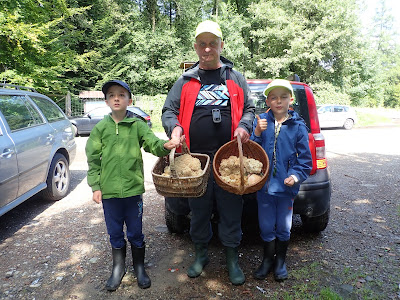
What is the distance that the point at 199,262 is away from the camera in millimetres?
2871

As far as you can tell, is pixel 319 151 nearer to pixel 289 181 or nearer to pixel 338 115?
pixel 289 181

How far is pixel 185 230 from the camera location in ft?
12.5

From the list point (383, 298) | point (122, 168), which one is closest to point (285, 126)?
point (122, 168)

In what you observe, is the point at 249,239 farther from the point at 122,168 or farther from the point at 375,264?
the point at 122,168

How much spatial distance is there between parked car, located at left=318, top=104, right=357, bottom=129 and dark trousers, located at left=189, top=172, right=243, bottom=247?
16048mm

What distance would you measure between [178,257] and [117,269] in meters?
0.70

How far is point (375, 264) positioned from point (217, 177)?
203cm

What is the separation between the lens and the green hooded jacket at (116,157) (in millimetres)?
2549

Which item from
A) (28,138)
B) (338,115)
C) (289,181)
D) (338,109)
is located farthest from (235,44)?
(289,181)

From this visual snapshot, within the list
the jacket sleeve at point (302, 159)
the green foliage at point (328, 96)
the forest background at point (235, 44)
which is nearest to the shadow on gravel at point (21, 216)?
the jacket sleeve at point (302, 159)

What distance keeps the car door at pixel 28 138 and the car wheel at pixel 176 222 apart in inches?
77.2

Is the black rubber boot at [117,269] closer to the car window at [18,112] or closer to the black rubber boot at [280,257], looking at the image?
the black rubber boot at [280,257]

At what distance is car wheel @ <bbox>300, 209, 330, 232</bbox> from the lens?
3.40 meters

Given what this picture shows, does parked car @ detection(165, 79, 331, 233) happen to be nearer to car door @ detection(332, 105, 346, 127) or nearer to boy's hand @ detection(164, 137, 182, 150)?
boy's hand @ detection(164, 137, 182, 150)
